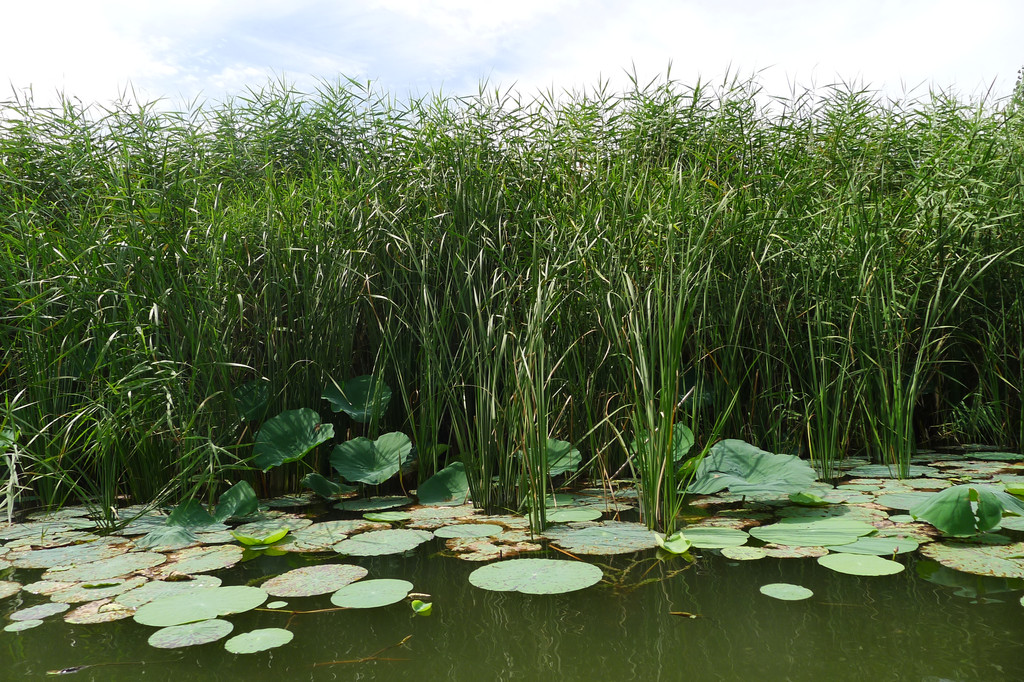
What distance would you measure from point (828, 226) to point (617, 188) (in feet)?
3.30

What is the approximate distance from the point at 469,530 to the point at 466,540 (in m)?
0.10

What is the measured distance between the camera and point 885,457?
3.17 m

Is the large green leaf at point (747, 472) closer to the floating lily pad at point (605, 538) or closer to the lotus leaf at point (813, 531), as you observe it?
the lotus leaf at point (813, 531)

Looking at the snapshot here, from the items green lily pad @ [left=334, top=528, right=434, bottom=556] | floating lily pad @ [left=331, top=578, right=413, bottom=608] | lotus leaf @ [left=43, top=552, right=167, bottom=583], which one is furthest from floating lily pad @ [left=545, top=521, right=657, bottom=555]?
lotus leaf @ [left=43, top=552, right=167, bottom=583]

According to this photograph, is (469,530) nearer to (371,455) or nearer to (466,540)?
(466,540)

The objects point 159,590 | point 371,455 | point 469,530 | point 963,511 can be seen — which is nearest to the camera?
point 159,590

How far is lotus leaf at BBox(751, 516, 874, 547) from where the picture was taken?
2.20m

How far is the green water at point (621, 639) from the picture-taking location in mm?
1454

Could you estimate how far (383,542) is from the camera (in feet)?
7.54

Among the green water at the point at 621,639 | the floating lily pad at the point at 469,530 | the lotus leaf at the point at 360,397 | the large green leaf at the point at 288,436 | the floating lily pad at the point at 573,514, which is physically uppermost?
the lotus leaf at the point at 360,397

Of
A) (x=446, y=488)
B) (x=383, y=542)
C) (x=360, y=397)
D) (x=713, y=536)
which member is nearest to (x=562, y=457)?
(x=446, y=488)

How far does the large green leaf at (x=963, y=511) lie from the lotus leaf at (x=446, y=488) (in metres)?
1.58

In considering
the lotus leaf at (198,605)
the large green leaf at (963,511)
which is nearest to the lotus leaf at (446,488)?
the lotus leaf at (198,605)

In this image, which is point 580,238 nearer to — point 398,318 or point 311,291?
point 398,318
